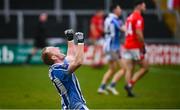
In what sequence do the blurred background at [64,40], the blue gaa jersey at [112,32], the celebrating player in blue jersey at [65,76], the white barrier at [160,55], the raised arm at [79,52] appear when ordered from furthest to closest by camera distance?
the white barrier at [160,55] → the blurred background at [64,40] → the blue gaa jersey at [112,32] → the celebrating player in blue jersey at [65,76] → the raised arm at [79,52]

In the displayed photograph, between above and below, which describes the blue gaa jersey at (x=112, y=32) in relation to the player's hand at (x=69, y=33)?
below

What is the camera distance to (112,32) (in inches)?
730

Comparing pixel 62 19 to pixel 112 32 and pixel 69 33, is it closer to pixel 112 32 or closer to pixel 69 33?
pixel 112 32

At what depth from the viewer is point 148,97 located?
1748 cm

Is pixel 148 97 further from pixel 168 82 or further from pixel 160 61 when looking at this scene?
pixel 160 61

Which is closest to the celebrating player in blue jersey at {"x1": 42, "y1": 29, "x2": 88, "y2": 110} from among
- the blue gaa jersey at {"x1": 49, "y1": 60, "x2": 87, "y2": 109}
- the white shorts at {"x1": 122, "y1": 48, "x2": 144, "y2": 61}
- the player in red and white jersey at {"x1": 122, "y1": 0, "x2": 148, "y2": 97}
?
the blue gaa jersey at {"x1": 49, "y1": 60, "x2": 87, "y2": 109}

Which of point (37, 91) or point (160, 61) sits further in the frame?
point (160, 61)

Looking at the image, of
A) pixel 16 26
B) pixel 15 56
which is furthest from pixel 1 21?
pixel 15 56

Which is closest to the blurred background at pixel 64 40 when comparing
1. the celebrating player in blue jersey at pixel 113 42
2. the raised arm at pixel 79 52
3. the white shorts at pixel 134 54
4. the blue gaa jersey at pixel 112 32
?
the celebrating player in blue jersey at pixel 113 42

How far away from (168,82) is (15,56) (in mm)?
9474

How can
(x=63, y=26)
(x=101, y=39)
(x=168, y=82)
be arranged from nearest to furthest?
(x=168, y=82)
(x=101, y=39)
(x=63, y=26)

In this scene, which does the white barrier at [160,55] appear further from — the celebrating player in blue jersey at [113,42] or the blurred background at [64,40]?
the celebrating player in blue jersey at [113,42]

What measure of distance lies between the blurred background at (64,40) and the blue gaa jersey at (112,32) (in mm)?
1291

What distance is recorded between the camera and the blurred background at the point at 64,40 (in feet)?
68.0
